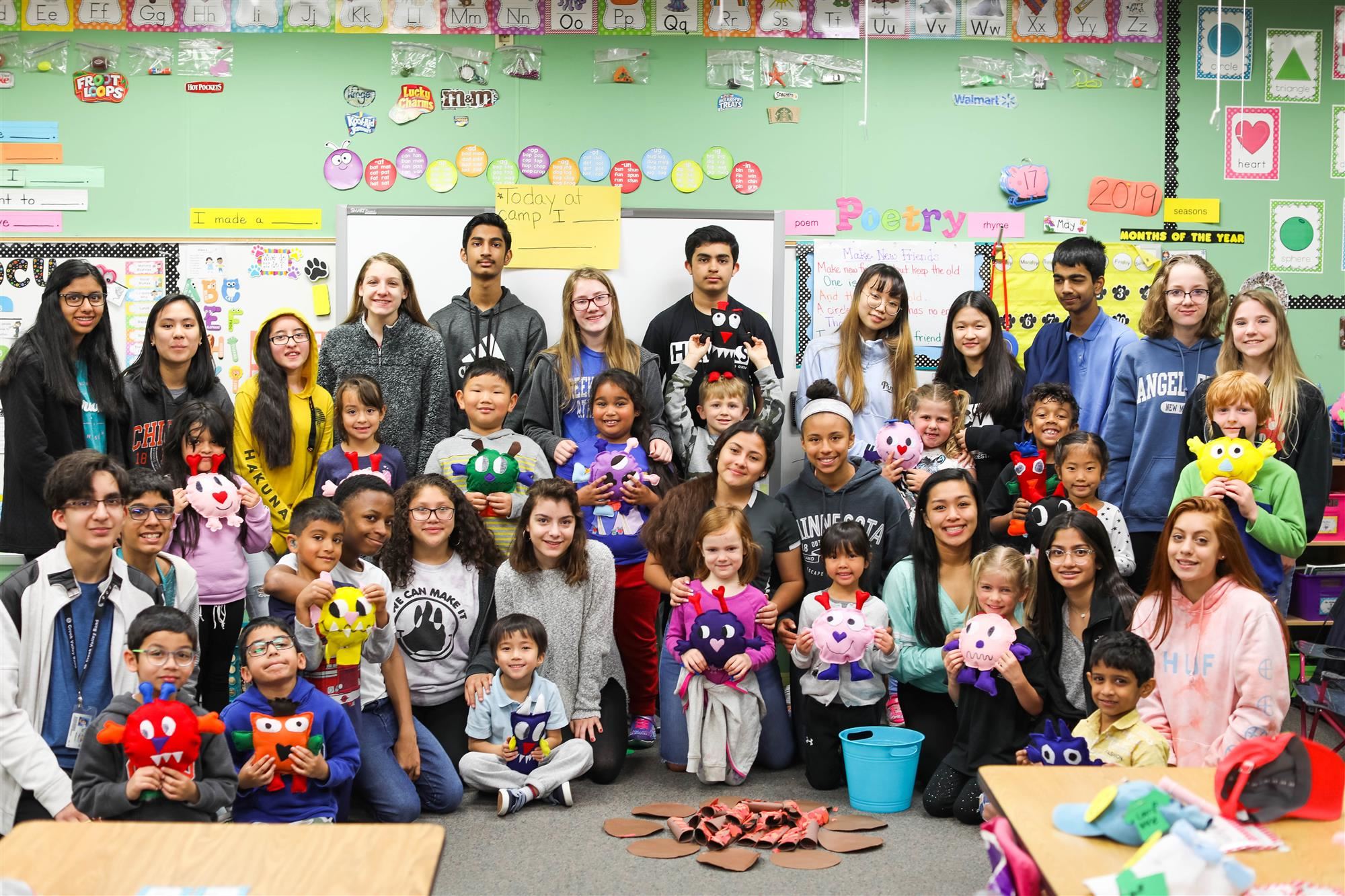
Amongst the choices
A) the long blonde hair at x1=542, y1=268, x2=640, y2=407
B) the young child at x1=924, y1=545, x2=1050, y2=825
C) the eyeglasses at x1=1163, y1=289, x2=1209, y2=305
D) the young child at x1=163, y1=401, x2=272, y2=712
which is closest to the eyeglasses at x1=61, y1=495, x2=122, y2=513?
the young child at x1=163, y1=401, x2=272, y2=712

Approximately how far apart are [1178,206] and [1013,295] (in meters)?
0.81

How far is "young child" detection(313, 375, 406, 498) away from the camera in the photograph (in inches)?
154

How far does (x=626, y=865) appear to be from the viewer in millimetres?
3059

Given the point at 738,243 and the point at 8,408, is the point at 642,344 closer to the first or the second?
the point at 738,243

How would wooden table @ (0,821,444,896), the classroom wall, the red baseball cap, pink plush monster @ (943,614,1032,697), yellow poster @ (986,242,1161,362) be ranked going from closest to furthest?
wooden table @ (0,821,444,896)
the red baseball cap
pink plush monster @ (943,614,1032,697)
the classroom wall
yellow poster @ (986,242,1161,362)

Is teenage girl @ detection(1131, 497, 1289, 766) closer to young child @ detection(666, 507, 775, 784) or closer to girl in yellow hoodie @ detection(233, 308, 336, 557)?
young child @ detection(666, 507, 775, 784)

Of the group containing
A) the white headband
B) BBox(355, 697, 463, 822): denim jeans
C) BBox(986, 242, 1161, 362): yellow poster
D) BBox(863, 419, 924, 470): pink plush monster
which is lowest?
BBox(355, 697, 463, 822): denim jeans

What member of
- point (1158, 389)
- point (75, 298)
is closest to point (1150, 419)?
point (1158, 389)

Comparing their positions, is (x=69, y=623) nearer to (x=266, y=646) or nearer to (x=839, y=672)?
(x=266, y=646)

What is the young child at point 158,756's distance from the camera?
2.57 m

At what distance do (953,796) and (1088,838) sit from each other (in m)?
1.48

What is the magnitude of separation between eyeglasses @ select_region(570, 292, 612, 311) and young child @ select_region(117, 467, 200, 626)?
5.32 ft

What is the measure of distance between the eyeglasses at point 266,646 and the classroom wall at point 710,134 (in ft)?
8.16

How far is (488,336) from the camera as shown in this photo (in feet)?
15.0
